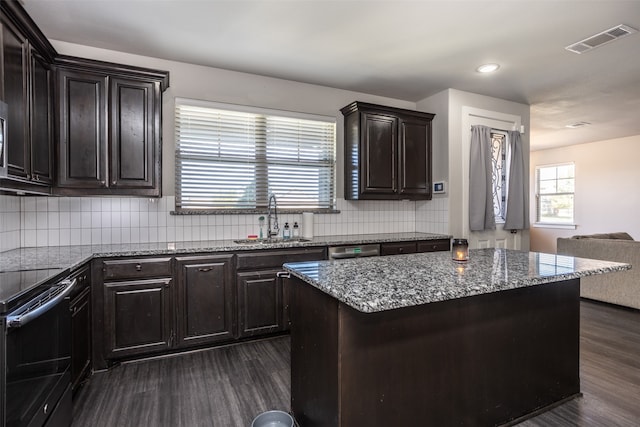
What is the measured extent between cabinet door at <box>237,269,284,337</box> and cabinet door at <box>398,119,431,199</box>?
1.92 meters

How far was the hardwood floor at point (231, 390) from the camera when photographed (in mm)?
2018

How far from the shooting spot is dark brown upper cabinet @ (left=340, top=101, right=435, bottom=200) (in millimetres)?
3836

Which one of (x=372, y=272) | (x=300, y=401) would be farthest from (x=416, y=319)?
(x=300, y=401)

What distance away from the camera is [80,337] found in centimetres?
228

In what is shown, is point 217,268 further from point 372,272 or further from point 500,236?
point 500,236

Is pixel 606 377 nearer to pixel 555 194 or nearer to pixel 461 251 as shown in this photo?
pixel 461 251

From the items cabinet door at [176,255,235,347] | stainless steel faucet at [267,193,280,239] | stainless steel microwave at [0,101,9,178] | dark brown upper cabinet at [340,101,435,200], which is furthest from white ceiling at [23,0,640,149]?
cabinet door at [176,255,235,347]

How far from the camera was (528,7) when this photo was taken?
2379 mm

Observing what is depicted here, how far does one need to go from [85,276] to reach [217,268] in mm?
919

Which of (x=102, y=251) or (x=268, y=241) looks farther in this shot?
(x=268, y=241)

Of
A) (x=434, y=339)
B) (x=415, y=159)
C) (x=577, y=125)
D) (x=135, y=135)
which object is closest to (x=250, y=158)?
(x=135, y=135)

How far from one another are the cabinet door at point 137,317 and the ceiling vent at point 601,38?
392cm

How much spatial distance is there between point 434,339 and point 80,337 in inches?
88.0

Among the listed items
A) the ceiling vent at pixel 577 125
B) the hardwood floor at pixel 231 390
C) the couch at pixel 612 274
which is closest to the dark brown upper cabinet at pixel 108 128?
the hardwood floor at pixel 231 390
